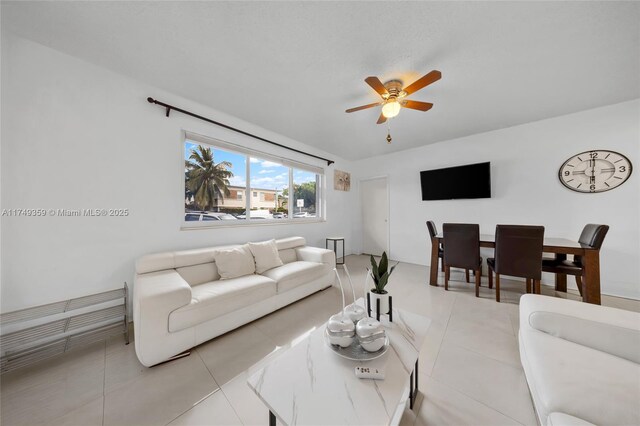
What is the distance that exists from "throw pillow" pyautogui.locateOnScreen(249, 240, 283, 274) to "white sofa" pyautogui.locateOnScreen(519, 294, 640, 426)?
2.29 meters

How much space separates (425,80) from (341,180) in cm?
312

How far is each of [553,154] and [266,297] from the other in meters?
4.44

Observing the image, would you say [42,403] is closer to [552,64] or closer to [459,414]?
[459,414]

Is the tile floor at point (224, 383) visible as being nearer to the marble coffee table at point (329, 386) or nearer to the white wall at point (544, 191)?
the marble coffee table at point (329, 386)

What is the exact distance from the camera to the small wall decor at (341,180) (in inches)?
183

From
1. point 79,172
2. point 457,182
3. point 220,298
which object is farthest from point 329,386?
point 457,182

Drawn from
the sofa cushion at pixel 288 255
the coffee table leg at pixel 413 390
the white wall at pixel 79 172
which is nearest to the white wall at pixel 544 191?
the sofa cushion at pixel 288 255

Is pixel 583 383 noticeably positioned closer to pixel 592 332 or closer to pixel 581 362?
pixel 581 362

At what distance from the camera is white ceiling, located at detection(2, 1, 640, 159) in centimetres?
138

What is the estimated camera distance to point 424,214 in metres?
4.11

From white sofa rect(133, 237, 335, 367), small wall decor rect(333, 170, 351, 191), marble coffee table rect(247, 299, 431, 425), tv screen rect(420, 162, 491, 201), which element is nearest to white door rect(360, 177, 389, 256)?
small wall decor rect(333, 170, 351, 191)

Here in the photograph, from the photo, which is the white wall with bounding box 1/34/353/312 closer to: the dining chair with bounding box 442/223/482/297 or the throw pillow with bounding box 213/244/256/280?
the throw pillow with bounding box 213/244/256/280

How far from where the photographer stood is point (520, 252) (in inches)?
92.3

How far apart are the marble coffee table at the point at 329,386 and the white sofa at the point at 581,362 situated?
0.51 meters
